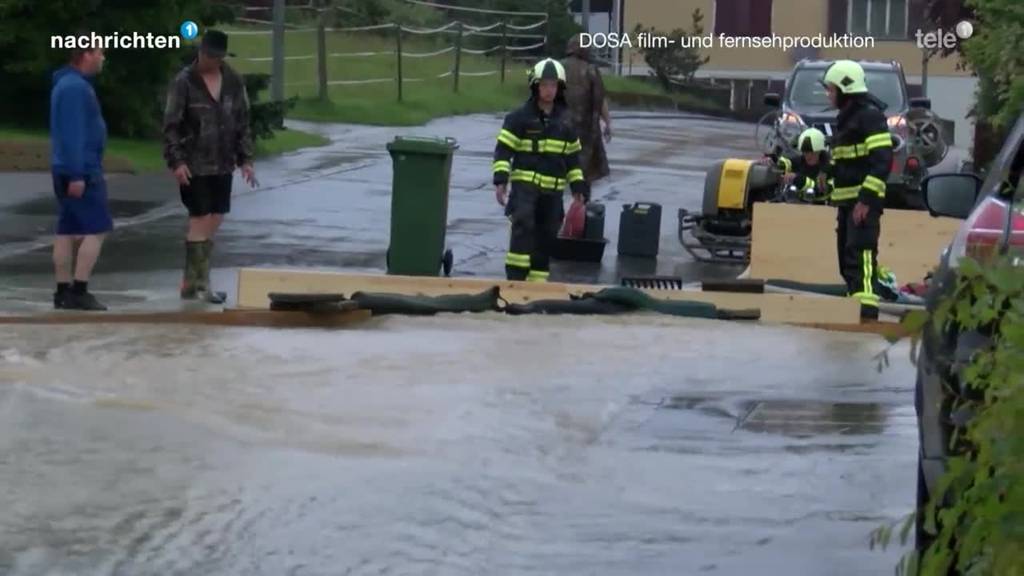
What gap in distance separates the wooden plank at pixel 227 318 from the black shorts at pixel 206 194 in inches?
55.4

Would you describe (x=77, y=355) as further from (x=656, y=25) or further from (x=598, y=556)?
(x=656, y=25)

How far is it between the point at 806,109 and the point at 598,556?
16701 mm

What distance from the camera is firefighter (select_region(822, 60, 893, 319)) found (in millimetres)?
12672

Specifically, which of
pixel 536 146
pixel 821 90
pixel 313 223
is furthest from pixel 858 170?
pixel 821 90

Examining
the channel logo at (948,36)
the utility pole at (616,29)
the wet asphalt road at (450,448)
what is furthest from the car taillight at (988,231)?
the utility pole at (616,29)

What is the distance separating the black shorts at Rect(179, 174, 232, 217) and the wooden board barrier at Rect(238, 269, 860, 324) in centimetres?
75

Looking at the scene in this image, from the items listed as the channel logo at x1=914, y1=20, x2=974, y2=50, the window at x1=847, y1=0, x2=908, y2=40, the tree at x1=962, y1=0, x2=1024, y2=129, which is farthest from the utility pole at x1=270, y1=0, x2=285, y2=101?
the window at x1=847, y1=0, x2=908, y2=40

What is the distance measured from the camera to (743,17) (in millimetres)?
49656

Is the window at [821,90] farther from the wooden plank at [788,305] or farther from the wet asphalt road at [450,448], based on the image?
the wet asphalt road at [450,448]

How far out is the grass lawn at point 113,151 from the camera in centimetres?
2047

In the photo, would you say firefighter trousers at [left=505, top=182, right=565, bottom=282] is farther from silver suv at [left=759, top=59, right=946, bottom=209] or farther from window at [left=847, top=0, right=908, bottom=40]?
window at [left=847, top=0, right=908, bottom=40]

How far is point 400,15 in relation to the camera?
4809 centimetres

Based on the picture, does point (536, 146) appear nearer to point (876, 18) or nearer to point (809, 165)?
point (809, 165)

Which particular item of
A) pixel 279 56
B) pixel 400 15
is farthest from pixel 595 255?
pixel 400 15
